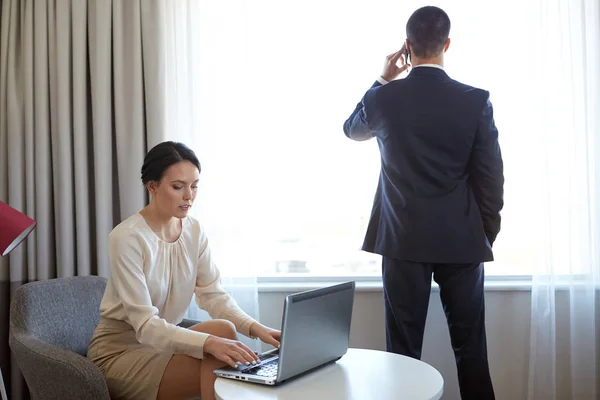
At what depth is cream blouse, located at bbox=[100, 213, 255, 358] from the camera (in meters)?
1.78

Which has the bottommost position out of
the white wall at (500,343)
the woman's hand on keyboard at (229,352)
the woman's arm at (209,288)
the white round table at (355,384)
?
the white wall at (500,343)

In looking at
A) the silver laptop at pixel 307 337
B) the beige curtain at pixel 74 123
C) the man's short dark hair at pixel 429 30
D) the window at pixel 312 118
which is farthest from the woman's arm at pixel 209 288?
the man's short dark hair at pixel 429 30

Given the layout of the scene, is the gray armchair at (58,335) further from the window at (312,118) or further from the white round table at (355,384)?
the window at (312,118)

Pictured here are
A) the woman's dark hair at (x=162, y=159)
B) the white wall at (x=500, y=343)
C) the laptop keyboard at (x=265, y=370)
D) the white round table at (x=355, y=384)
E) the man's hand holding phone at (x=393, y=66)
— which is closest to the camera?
the white round table at (x=355, y=384)

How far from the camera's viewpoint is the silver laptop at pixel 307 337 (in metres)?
1.54

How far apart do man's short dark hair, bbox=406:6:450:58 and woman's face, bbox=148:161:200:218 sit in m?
0.83

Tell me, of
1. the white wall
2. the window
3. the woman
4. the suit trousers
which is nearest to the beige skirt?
the woman

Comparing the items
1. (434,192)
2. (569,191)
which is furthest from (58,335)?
(569,191)

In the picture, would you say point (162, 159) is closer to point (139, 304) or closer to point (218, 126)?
point (139, 304)

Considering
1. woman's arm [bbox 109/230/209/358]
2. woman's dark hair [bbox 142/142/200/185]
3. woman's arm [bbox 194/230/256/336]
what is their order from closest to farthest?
woman's arm [bbox 109/230/209/358], woman's dark hair [bbox 142/142/200/185], woman's arm [bbox 194/230/256/336]

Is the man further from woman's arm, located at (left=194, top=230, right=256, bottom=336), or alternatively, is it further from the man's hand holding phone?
woman's arm, located at (left=194, top=230, right=256, bottom=336)

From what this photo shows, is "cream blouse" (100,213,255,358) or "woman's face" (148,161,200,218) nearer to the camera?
"cream blouse" (100,213,255,358)

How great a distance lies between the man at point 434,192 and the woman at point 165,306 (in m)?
0.54

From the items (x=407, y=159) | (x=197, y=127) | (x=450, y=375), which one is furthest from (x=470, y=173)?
(x=197, y=127)
